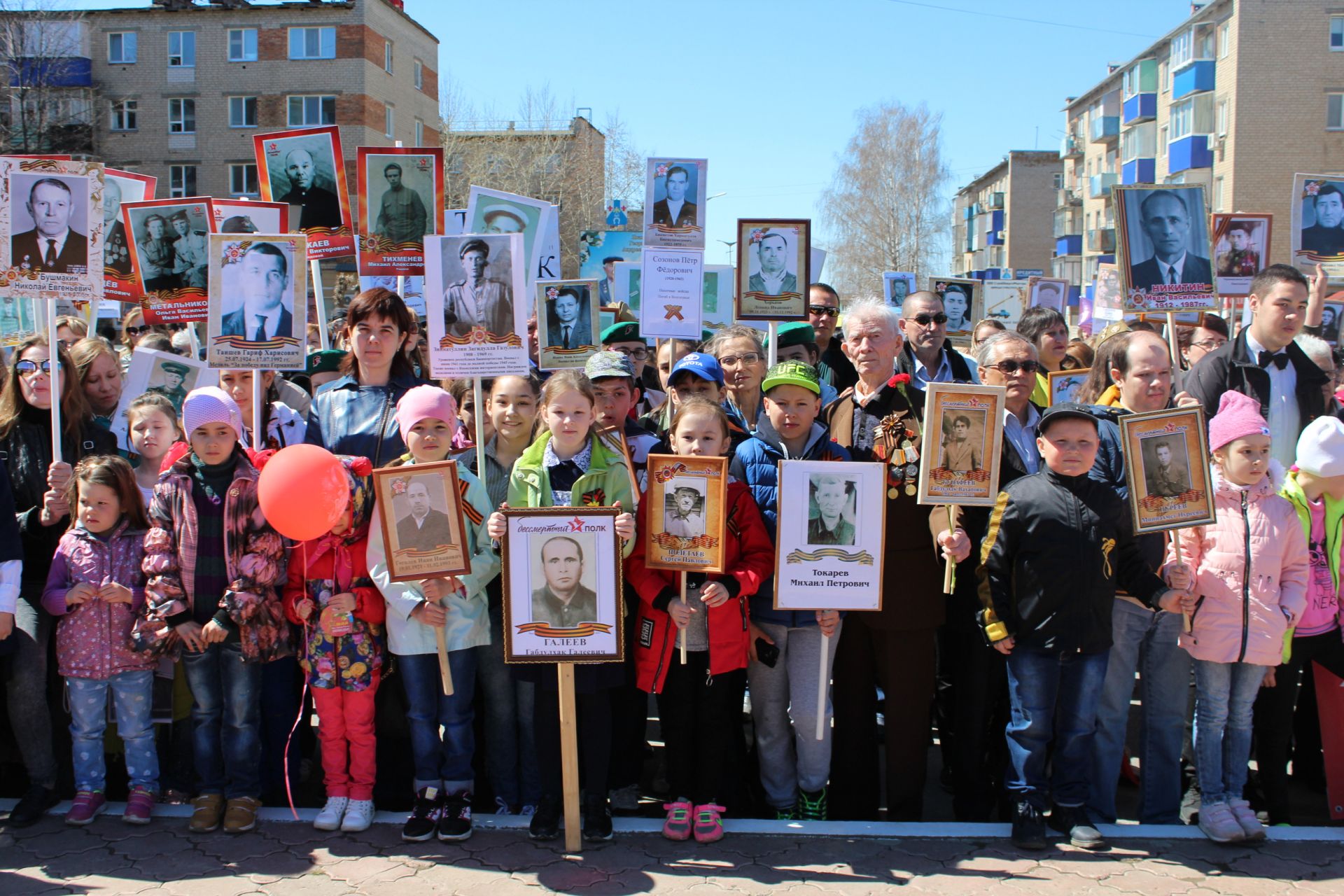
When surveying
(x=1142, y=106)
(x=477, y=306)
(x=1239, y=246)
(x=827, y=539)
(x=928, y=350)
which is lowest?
(x=827, y=539)

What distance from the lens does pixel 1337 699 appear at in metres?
4.72

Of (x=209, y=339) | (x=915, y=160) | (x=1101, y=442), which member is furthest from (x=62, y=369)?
(x=915, y=160)

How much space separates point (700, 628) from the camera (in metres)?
4.44

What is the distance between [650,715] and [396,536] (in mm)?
2666

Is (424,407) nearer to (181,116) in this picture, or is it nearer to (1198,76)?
(181,116)

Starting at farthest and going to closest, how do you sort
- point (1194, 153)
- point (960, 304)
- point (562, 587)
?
point (1194, 153) → point (960, 304) → point (562, 587)

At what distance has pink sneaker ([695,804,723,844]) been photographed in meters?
4.34

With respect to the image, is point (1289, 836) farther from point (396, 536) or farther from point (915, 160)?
point (915, 160)

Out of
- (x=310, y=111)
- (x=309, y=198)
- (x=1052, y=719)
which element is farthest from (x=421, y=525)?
(x=310, y=111)

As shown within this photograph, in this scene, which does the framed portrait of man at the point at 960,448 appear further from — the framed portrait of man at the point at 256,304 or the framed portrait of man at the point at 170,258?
the framed portrait of man at the point at 170,258

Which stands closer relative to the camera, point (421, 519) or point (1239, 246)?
point (421, 519)

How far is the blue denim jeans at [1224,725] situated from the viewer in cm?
441

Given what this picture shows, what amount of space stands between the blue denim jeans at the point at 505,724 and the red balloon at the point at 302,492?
0.91 metres

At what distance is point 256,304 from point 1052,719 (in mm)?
4228
